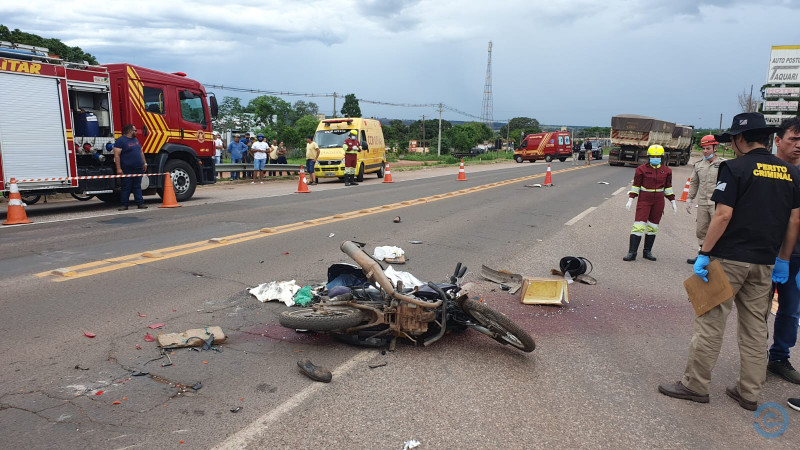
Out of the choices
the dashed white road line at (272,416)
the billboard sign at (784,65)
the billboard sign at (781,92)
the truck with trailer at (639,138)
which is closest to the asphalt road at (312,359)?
the dashed white road line at (272,416)

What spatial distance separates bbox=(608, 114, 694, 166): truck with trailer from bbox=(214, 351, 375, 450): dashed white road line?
3430 centimetres

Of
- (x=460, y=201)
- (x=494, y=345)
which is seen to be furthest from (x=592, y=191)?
(x=494, y=345)

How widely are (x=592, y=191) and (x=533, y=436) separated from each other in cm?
1756

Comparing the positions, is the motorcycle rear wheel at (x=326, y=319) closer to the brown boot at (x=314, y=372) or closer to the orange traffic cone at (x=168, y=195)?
the brown boot at (x=314, y=372)

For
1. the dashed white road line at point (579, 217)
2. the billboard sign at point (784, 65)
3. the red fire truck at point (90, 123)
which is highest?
the billboard sign at point (784, 65)

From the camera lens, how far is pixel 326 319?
4141 millimetres

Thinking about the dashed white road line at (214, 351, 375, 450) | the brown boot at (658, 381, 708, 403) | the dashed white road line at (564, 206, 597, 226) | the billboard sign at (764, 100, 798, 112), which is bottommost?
the dashed white road line at (564, 206, 597, 226)

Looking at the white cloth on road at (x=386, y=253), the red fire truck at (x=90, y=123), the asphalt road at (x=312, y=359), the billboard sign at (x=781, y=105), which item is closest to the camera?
the asphalt road at (x=312, y=359)

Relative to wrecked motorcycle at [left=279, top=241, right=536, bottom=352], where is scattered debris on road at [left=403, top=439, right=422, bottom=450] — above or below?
below

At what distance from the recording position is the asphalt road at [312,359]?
3.10 m

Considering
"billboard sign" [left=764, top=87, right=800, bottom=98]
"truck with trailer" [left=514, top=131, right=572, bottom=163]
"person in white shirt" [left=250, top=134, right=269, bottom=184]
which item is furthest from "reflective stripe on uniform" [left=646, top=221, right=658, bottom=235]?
"truck with trailer" [left=514, top=131, right=572, bottom=163]

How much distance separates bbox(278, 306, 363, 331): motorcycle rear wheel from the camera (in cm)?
414

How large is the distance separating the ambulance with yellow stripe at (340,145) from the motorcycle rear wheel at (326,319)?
55.4 ft

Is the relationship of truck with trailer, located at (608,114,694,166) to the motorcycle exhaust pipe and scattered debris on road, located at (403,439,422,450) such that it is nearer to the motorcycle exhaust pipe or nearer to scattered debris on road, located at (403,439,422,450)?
the motorcycle exhaust pipe
